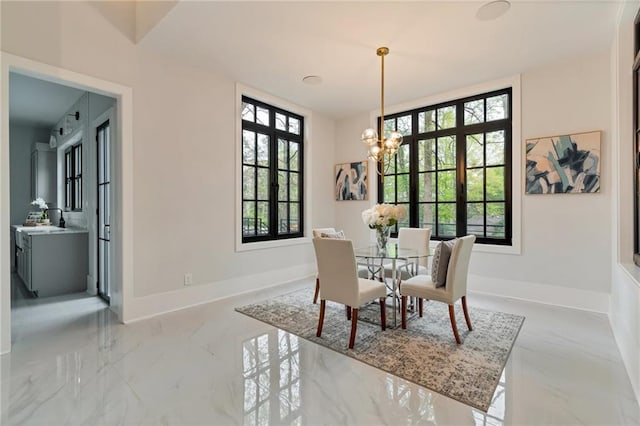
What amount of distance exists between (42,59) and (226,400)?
3.12 meters

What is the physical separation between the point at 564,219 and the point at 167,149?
4.61 meters

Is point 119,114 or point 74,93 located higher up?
point 74,93

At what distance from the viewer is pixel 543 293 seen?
144 inches

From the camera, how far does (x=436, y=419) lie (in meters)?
1.65

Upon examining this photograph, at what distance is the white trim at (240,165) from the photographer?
4.12 metres

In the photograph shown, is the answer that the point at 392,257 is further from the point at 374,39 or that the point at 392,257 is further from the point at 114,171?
the point at 114,171

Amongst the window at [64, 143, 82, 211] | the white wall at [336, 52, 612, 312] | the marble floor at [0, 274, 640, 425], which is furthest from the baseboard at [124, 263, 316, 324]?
the white wall at [336, 52, 612, 312]

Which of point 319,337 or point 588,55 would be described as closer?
point 319,337

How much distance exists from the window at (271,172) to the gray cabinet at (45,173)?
14.0ft

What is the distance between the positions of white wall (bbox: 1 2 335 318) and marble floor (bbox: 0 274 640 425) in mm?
782

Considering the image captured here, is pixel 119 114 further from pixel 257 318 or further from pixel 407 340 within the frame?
pixel 407 340

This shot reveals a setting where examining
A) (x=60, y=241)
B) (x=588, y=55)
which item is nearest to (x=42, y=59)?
(x=60, y=241)

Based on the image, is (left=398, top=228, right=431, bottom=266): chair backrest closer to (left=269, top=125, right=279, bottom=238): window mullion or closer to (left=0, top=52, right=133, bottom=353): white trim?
(left=269, top=125, right=279, bottom=238): window mullion

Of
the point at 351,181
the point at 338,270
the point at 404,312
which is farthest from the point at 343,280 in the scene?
Result: the point at 351,181
